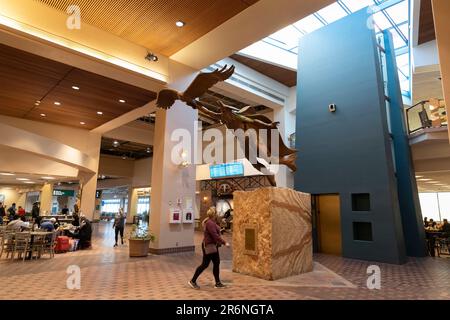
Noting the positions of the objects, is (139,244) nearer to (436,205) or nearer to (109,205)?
(436,205)

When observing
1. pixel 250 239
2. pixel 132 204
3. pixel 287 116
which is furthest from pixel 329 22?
pixel 132 204

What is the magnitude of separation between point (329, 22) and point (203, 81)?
977cm

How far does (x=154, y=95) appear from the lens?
9.86 meters

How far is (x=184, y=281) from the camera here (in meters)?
5.32

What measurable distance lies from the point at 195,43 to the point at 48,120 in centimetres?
897

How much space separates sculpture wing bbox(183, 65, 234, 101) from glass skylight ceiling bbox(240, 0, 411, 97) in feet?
26.7

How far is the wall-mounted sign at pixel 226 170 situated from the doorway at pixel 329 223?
6.78 meters

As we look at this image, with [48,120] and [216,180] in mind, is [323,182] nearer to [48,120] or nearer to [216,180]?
[216,180]

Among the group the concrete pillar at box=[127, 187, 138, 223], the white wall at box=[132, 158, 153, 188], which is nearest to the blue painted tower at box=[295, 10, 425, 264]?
the white wall at box=[132, 158, 153, 188]

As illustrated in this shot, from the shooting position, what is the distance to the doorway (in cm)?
931

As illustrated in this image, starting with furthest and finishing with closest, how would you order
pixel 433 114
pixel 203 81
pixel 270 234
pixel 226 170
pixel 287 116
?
pixel 226 170 → pixel 287 116 → pixel 433 114 → pixel 270 234 → pixel 203 81

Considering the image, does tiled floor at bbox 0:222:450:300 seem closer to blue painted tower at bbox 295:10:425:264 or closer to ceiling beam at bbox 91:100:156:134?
blue painted tower at bbox 295:10:425:264

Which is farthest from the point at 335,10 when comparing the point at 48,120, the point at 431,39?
the point at 48,120

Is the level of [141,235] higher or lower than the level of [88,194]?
lower
